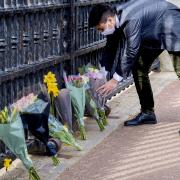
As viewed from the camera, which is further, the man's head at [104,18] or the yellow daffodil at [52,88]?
the man's head at [104,18]

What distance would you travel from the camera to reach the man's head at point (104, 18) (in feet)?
18.6

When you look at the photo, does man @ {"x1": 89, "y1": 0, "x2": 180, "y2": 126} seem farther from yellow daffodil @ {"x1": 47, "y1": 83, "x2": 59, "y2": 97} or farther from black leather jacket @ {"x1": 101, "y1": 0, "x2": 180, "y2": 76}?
yellow daffodil @ {"x1": 47, "y1": 83, "x2": 59, "y2": 97}

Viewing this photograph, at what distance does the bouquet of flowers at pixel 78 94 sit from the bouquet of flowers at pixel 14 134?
1.35 metres

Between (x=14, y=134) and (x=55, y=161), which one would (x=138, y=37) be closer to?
(x=55, y=161)

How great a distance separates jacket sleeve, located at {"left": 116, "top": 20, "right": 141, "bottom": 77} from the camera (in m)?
5.79

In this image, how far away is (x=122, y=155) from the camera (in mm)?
5641

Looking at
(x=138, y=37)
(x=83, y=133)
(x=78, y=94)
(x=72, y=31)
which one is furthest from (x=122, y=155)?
(x=72, y=31)

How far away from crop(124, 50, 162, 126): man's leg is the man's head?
0.91m

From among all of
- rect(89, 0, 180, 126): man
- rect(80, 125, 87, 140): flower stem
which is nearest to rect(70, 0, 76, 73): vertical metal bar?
rect(89, 0, 180, 126): man

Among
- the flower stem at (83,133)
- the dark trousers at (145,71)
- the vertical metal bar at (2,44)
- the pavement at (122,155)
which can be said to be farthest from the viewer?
the dark trousers at (145,71)

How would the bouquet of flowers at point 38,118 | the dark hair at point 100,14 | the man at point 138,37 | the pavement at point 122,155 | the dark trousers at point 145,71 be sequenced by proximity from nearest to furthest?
the bouquet of flowers at point 38,118 < the pavement at point 122,155 < the dark hair at point 100,14 < the man at point 138,37 < the dark trousers at point 145,71

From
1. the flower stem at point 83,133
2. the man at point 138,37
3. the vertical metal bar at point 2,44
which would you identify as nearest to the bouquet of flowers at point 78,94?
the flower stem at point 83,133

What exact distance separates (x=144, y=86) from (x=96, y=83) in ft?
2.31

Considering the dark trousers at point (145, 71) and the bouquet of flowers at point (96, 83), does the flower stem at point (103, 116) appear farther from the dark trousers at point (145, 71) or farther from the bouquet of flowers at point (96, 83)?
the dark trousers at point (145, 71)
